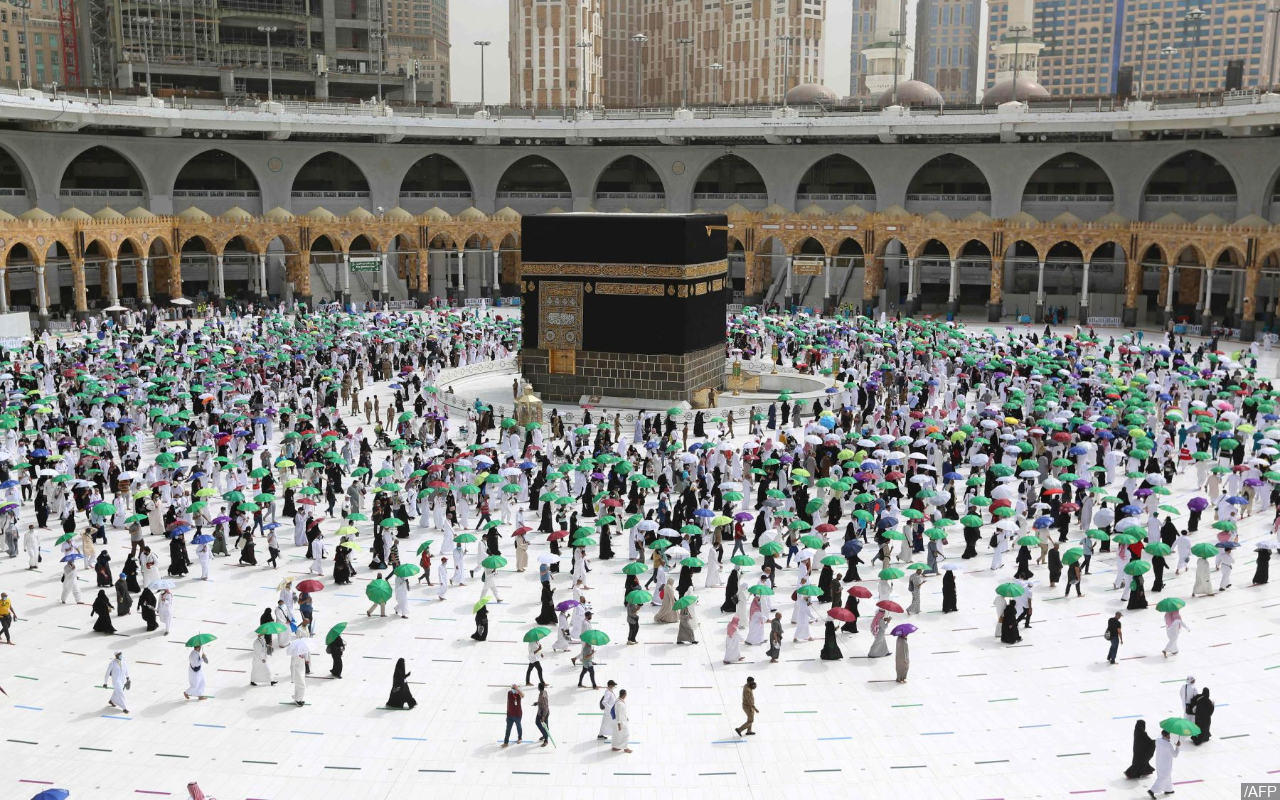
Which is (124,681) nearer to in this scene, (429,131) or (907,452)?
(907,452)

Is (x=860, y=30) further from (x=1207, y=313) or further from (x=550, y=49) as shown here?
(x=1207, y=313)

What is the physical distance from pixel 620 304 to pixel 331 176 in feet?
129

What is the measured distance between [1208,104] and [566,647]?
4802cm

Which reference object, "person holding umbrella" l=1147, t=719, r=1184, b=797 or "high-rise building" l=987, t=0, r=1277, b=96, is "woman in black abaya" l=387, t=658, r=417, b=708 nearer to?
"person holding umbrella" l=1147, t=719, r=1184, b=797

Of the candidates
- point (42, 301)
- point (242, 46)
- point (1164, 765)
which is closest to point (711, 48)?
point (242, 46)

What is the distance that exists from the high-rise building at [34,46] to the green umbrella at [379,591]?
12940 centimetres

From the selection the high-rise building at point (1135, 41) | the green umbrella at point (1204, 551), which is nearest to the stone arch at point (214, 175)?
the green umbrella at point (1204, 551)

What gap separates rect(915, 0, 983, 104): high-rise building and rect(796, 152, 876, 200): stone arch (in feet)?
240

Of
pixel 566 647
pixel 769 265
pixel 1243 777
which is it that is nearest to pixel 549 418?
pixel 566 647

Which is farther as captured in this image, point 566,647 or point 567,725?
point 566,647

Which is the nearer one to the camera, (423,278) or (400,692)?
(400,692)

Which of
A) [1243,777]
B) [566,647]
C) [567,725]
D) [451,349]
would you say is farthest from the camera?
[451,349]

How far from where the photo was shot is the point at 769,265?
65.9m

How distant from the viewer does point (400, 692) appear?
16.1m
